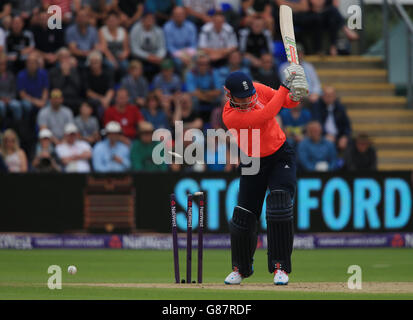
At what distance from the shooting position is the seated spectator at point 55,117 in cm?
1638

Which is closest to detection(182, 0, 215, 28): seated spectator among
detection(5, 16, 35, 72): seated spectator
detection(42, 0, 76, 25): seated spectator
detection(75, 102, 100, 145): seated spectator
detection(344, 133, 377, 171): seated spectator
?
detection(42, 0, 76, 25): seated spectator

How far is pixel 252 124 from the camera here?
8922mm

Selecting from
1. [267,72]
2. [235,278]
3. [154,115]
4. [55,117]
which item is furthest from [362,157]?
[235,278]

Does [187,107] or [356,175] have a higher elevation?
[187,107]

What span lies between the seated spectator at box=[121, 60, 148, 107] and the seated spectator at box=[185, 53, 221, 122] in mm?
787

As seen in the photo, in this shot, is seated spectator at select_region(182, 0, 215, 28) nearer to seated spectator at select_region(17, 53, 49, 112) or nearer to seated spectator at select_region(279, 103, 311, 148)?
seated spectator at select_region(279, 103, 311, 148)

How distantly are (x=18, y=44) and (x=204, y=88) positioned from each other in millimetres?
3441

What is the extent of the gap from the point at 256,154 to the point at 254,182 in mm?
271

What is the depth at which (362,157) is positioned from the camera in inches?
645

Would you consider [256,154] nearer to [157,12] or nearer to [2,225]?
[2,225]

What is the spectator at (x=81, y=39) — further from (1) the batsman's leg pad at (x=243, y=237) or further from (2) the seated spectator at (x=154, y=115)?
(1) the batsman's leg pad at (x=243, y=237)

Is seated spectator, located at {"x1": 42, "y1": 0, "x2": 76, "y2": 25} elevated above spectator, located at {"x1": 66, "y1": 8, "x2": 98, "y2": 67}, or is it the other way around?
seated spectator, located at {"x1": 42, "y1": 0, "x2": 76, "y2": 25}

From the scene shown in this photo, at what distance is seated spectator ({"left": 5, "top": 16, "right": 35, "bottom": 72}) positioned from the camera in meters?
17.4

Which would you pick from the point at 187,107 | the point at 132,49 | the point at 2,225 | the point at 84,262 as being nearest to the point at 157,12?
the point at 132,49
